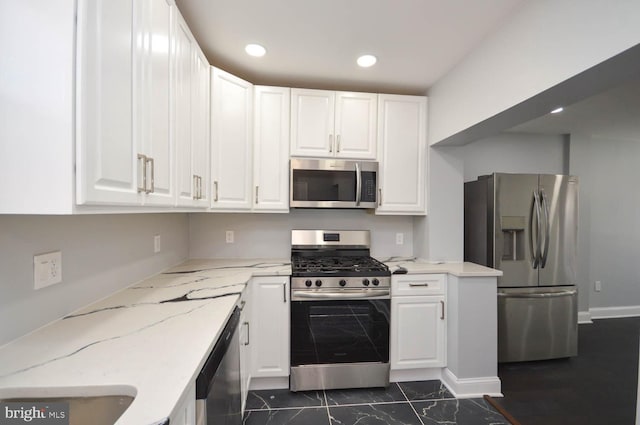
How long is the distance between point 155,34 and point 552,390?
353 centimetres

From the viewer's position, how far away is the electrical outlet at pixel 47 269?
0.94 metres

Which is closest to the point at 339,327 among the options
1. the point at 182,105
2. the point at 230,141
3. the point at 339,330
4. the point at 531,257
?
the point at 339,330

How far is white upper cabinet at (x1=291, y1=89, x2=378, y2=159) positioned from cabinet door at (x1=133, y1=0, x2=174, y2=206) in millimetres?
1141

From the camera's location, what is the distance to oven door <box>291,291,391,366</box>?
195 cm

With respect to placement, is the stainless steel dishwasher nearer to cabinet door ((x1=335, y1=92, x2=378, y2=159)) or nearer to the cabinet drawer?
the cabinet drawer

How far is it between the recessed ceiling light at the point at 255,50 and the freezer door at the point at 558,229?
275 centimetres

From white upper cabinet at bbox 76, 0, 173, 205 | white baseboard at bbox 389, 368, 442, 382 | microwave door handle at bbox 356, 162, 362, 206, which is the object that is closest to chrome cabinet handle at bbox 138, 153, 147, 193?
white upper cabinet at bbox 76, 0, 173, 205

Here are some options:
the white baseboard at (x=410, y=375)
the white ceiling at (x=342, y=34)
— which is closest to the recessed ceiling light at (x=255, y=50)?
the white ceiling at (x=342, y=34)

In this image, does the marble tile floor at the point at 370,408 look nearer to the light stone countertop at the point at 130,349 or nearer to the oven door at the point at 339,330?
the oven door at the point at 339,330

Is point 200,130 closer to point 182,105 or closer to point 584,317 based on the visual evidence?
point 182,105

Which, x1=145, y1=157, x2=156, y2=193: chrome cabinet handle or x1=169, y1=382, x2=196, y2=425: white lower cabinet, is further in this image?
x1=145, y1=157, x2=156, y2=193: chrome cabinet handle

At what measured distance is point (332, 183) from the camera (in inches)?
88.5

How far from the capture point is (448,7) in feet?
4.60

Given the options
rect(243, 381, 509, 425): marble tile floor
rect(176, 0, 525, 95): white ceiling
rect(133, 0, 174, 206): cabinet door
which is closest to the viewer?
rect(133, 0, 174, 206): cabinet door
